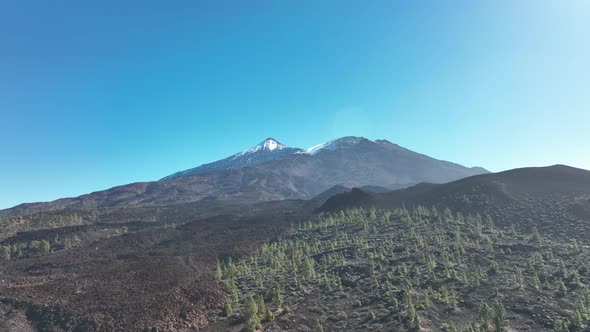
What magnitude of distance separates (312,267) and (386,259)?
7.36 meters

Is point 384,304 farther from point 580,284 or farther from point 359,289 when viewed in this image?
point 580,284

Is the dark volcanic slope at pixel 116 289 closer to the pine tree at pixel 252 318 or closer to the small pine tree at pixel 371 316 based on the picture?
the pine tree at pixel 252 318

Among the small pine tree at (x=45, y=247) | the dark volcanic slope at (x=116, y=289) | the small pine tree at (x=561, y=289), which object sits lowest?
the small pine tree at (x=561, y=289)

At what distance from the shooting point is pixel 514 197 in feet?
177

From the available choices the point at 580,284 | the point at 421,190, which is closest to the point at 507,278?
the point at 580,284

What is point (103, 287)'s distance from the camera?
25891 mm

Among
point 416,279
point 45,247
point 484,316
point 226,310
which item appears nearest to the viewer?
point 484,316

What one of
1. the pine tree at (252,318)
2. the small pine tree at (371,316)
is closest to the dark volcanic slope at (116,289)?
the pine tree at (252,318)

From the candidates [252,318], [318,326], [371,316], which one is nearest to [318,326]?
[318,326]

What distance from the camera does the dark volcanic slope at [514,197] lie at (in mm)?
44844

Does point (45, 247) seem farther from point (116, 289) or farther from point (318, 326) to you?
point (318, 326)

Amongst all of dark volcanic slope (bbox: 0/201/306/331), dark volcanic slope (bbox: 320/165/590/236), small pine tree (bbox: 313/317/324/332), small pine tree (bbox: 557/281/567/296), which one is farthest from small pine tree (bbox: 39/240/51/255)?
small pine tree (bbox: 557/281/567/296)

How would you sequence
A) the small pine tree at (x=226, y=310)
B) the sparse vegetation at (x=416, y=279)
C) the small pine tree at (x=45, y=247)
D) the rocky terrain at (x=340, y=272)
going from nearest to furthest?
the sparse vegetation at (x=416, y=279) < the rocky terrain at (x=340, y=272) < the small pine tree at (x=226, y=310) < the small pine tree at (x=45, y=247)

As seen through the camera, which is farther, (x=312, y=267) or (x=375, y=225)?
(x=375, y=225)
